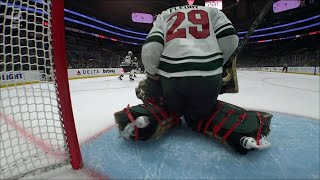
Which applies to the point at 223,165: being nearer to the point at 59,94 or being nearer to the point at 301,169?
the point at 301,169

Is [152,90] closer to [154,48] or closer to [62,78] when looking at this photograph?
[154,48]

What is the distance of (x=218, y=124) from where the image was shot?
3.84ft

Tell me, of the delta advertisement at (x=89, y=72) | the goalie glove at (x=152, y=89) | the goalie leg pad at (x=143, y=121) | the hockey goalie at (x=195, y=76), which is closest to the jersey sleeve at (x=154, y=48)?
the hockey goalie at (x=195, y=76)

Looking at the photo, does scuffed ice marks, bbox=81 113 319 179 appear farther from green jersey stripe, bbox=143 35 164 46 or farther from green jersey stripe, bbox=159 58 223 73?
green jersey stripe, bbox=143 35 164 46

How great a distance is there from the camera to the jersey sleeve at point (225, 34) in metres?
1.14

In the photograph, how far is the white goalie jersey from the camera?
1.09 metres

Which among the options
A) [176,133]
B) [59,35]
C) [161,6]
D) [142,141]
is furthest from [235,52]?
[161,6]

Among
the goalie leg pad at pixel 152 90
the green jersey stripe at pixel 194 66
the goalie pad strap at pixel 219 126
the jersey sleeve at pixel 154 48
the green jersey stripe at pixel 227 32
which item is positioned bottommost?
the goalie pad strap at pixel 219 126

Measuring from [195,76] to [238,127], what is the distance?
344 mm

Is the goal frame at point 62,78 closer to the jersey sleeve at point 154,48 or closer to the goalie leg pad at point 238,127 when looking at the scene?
the jersey sleeve at point 154,48

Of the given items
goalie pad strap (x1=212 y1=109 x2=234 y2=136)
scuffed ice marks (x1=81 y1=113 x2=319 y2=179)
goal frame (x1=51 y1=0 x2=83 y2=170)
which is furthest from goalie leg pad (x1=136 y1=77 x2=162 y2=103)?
goal frame (x1=51 y1=0 x2=83 y2=170)

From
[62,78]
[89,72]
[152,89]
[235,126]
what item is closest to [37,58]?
[62,78]

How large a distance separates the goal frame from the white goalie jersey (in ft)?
1.48

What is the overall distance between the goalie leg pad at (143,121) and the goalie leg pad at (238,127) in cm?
24
